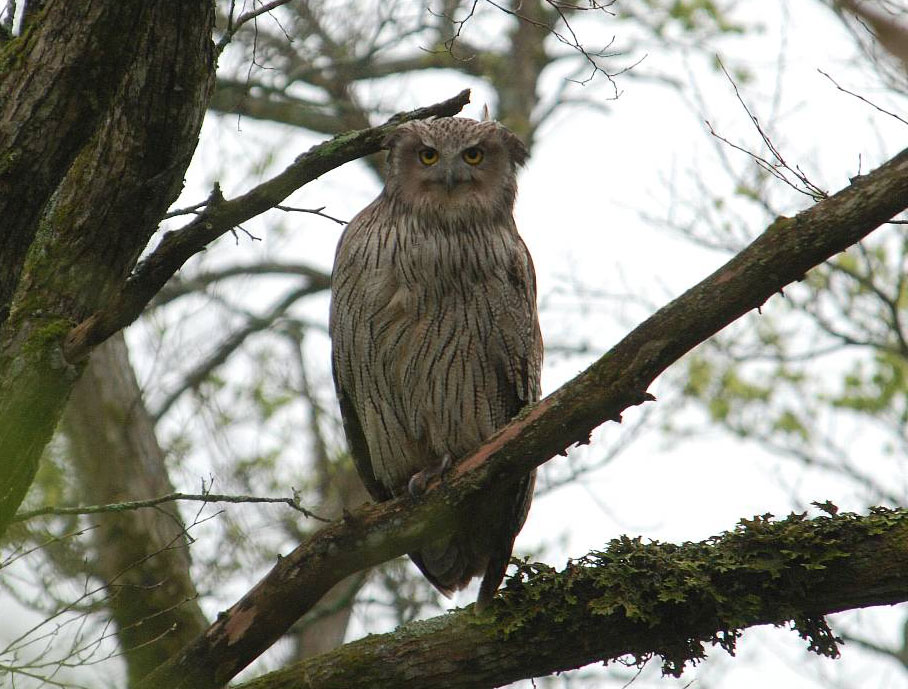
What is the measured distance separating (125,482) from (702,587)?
12.8ft

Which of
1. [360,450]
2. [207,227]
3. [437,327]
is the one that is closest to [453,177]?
[437,327]

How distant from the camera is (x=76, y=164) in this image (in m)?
3.24

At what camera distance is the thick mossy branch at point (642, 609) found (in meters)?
3.41

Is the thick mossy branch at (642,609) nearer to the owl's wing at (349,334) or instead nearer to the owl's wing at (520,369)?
the owl's wing at (520,369)

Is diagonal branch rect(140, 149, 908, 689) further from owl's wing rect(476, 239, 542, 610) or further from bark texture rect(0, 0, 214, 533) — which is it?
bark texture rect(0, 0, 214, 533)

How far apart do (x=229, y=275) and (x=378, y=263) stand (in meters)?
5.12

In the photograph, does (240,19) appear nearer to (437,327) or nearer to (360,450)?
(437,327)

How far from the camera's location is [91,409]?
20.7 ft

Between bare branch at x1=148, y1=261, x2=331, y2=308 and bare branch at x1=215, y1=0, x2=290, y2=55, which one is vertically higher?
bare branch at x1=148, y1=261, x2=331, y2=308

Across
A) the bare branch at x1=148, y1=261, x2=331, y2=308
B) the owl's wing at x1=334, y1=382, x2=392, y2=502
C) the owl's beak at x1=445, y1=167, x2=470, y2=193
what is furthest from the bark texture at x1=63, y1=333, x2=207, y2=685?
the owl's beak at x1=445, y1=167, x2=470, y2=193

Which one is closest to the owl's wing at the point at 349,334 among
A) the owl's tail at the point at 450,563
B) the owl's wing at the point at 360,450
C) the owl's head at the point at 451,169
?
the owl's wing at the point at 360,450

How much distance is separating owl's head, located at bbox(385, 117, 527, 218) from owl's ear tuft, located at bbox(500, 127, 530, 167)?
0.02 meters

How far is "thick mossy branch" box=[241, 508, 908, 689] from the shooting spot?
11.2 feet

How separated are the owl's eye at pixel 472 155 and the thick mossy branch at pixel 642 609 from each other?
196 centimetres
